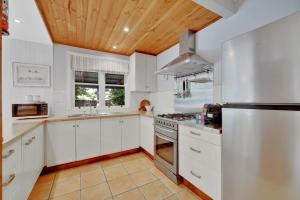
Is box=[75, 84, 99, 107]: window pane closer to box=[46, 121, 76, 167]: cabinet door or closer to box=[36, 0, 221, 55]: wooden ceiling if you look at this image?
box=[46, 121, 76, 167]: cabinet door

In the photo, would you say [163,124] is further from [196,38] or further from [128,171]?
[196,38]

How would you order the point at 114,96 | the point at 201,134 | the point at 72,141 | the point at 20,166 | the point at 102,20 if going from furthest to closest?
the point at 114,96, the point at 72,141, the point at 102,20, the point at 201,134, the point at 20,166

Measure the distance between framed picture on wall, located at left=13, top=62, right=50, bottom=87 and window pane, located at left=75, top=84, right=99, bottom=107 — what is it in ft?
1.83

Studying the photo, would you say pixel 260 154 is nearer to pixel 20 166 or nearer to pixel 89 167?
pixel 20 166

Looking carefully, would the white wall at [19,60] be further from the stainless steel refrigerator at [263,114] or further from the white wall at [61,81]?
the stainless steel refrigerator at [263,114]

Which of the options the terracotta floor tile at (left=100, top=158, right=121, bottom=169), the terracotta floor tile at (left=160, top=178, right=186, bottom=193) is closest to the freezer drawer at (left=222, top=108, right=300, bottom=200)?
the terracotta floor tile at (left=160, top=178, right=186, bottom=193)

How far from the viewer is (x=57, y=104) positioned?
2699 mm

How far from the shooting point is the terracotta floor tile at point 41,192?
5.37ft

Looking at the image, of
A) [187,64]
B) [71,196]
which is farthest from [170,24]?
[71,196]

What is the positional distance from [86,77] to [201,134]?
273cm

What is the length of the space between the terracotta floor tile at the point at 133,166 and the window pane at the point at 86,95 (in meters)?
1.53

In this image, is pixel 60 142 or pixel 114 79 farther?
pixel 114 79

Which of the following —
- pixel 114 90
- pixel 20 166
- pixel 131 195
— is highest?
pixel 114 90

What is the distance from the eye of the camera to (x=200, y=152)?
154 centimetres
